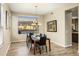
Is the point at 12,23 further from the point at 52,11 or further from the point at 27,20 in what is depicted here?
the point at 52,11

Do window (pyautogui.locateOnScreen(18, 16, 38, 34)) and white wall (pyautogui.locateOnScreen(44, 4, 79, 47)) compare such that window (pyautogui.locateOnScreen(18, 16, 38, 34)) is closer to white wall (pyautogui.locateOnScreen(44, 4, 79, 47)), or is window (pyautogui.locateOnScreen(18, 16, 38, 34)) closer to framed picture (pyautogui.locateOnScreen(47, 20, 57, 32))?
framed picture (pyautogui.locateOnScreen(47, 20, 57, 32))

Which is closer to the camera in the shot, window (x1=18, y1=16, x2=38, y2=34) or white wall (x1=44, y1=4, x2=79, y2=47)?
white wall (x1=44, y1=4, x2=79, y2=47)

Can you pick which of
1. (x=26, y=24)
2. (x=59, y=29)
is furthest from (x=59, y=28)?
(x=26, y=24)

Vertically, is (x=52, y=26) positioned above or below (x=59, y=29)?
above

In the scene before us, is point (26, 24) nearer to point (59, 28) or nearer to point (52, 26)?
point (52, 26)

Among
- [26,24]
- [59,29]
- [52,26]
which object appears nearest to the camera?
[59,29]

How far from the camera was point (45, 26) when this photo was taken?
6223 mm

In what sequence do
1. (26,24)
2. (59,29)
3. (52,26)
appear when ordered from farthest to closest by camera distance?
(52,26), (26,24), (59,29)

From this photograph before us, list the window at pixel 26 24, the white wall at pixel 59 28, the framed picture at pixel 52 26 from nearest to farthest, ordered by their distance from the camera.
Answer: the white wall at pixel 59 28, the window at pixel 26 24, the framed picture at pixel 52 26

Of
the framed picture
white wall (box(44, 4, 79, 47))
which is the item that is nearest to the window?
the framed picture

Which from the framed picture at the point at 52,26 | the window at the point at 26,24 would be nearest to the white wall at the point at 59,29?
the framed picture at the point at 52,26

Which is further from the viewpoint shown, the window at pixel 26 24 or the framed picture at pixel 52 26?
the framed picture at pixel 52 26

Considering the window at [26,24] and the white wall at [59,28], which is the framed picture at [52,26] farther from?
the window at [26,24]

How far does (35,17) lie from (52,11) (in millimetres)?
987
